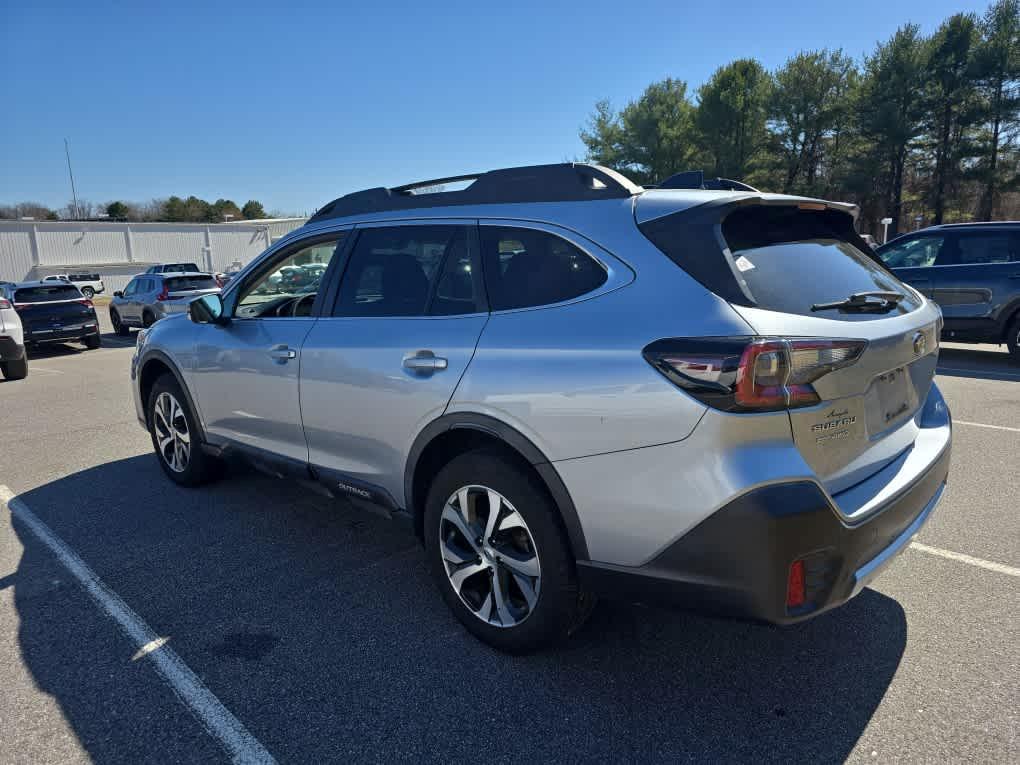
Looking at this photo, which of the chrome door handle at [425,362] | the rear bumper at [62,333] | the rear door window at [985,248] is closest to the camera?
the chrome door handle at [425,362]

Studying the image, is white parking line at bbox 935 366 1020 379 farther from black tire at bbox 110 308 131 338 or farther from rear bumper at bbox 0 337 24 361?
black tire at bbox 110 308 131 338

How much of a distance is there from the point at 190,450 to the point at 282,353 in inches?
63.5

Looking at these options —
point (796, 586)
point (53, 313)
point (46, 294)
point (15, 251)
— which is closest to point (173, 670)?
point (796, 586)

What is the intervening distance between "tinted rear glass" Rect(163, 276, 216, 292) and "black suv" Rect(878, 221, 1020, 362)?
15.3 m

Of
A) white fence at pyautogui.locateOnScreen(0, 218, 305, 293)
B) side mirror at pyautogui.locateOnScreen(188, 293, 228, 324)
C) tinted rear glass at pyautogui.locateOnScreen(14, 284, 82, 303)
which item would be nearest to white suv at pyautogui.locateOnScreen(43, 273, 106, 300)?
white fence at pyautogui.locateOnScreen(0, 218, 305, 293)

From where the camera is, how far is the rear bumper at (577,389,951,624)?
6.83 feet

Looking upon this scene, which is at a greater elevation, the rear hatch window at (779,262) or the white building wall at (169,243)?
the white building wall at (169,243)

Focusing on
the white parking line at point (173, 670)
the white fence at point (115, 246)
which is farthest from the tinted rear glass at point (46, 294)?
the white fence at point (115, 246)

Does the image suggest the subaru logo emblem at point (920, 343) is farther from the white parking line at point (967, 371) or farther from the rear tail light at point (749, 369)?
the white parking line at point (967, 371)

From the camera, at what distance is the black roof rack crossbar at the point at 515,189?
272cm

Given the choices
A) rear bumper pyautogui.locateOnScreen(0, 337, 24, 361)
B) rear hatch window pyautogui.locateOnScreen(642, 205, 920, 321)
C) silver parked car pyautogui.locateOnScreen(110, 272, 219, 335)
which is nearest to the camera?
rear hatch window pyautogui.locateOnScreen(642, 205, 920, 321)

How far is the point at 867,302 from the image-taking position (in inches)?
101

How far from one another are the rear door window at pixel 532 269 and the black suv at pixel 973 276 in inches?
378

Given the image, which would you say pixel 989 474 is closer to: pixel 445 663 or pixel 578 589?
pixel 578 589
